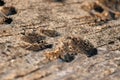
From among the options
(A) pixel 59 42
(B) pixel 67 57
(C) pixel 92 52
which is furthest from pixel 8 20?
(C) pixel 92 52

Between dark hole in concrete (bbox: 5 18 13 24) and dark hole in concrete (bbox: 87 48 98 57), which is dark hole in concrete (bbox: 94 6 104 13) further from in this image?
dark hole in concrete (bbox: 5 18 13 24)

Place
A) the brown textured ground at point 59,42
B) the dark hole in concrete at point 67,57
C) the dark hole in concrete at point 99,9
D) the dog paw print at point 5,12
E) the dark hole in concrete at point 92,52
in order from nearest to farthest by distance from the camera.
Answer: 1. the brown textured ground at point 59,42
2. the dark hole in concrete at point 67,57
3. the dark hole in concrete at point 92,52
4. the dog paw print at point 5,12
5. the dark hole in concrete at point 99,9

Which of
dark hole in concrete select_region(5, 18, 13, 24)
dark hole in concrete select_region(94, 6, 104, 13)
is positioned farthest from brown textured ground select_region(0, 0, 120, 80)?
dark hole in concrete select_region(5, 18, 13, 24)

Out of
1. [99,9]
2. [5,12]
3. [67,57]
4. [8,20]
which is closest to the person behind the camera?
[67,57]

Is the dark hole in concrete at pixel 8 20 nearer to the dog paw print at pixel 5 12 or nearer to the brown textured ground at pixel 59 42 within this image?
the dog paw print at pixel 5 12

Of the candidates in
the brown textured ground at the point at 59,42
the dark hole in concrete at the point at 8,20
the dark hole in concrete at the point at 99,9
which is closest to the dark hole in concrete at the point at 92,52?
the brown textured ground at the point at 59,42

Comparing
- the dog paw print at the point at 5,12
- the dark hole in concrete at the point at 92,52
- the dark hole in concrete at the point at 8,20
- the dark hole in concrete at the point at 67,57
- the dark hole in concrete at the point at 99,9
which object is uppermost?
the dog paw print at the point at 5,12

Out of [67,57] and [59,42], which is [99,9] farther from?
[67,57]
